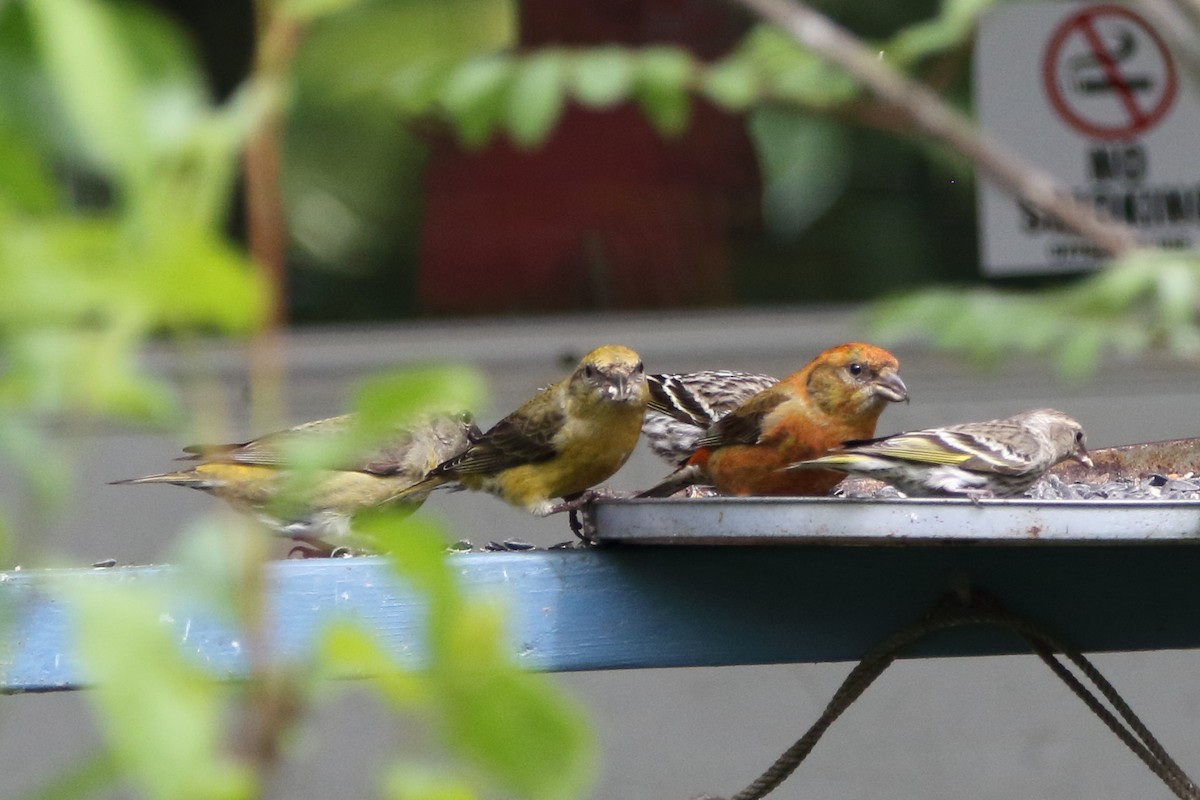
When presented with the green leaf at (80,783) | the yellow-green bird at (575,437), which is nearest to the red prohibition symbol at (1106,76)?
the yellow-green bird at (575,437)

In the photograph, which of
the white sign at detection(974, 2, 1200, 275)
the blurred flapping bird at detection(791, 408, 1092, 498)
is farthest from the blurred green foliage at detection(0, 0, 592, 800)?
the white sign at detection(974, 2, 1200, 275)

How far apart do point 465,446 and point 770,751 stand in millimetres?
2001

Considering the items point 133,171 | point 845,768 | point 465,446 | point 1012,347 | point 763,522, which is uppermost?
point 133,171

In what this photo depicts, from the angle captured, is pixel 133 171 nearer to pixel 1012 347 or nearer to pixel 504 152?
pixel 1012 347

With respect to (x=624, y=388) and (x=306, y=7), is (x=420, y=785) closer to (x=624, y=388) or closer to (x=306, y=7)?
(x=306, y=7)

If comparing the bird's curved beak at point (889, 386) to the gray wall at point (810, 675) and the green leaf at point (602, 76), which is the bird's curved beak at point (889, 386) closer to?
the green leaf at point (602, 76)

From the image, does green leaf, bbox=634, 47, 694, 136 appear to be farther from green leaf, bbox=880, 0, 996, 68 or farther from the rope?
the rope

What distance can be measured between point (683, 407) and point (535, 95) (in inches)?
105

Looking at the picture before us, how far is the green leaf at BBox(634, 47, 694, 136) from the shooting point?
1957mm

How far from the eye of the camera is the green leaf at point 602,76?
203 centimetres

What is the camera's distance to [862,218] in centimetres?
653

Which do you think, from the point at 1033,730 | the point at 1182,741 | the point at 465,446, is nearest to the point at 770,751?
the point at 1033,730

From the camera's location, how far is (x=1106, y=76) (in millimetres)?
6465

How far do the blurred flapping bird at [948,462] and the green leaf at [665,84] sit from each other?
1624 mm
